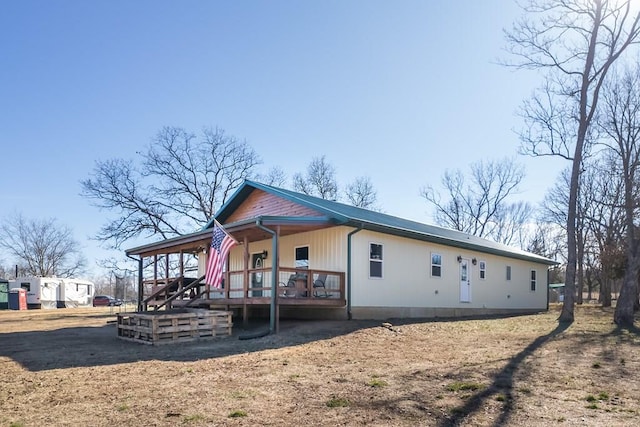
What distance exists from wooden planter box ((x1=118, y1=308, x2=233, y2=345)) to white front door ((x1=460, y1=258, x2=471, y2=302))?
1030 centimetres

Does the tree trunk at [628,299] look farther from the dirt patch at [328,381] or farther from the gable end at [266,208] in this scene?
the gable end at [266,208]

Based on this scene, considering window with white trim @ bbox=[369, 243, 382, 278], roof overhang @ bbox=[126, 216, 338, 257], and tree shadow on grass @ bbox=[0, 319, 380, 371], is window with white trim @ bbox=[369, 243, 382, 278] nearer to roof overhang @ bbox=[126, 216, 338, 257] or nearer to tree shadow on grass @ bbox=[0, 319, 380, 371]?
roof overhang @ bbox=[126, 216, 338, 257]

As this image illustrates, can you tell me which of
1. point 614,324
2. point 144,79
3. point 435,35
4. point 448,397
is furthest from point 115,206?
point 448,397

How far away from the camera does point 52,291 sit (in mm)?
40312

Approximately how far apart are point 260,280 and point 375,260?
14.6 ft

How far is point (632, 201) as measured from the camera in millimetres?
18906

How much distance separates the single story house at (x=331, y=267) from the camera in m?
13.5

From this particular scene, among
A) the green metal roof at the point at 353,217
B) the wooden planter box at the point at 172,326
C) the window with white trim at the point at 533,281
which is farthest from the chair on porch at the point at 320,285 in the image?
the window with white trim at the point at 533,281

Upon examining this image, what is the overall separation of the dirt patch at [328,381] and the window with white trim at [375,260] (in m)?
4.02

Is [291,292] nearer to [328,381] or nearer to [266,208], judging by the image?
[266,208]

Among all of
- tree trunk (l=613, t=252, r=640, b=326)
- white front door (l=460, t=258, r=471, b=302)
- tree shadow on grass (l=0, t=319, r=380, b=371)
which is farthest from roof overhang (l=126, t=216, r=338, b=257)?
tree trunk (l=613, t=252, r=640, b=326)

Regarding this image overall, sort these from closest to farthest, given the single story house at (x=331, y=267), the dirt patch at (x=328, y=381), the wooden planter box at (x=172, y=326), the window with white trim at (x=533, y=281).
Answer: the dirt patch at (x=328, y=381), the wooden planter box at (x=172, y=326), the single story house at (x=331, y=267), the window with white trim at (x=533, y=281)

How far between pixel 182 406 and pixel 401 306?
11399mm

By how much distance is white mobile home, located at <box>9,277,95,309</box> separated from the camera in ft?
126
